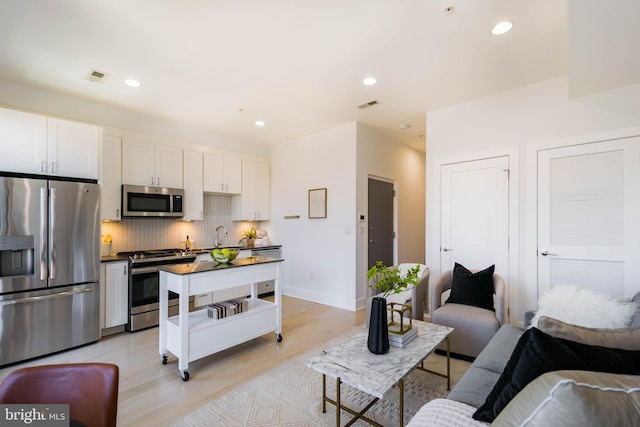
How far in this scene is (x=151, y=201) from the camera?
4012mm

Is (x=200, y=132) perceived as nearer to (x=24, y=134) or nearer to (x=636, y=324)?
(x=24, y=134)

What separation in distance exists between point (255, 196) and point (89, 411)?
437 centimetres

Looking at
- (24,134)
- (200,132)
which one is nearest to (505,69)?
(200,132)

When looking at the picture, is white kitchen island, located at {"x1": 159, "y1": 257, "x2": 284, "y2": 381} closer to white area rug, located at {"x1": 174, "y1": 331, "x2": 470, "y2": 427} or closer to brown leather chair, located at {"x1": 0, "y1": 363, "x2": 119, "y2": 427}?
white area rug, located at {"x1": 174, "y1": 331, "x2": 470, "y2": 427}

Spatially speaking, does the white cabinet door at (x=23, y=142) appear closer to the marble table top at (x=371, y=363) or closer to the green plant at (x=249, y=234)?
the green plant at (x=249, y=234)

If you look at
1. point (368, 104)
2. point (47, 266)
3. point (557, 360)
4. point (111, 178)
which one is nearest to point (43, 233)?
point (47, 266)

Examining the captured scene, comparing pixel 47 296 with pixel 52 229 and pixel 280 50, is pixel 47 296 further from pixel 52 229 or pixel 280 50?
pixel 280 50

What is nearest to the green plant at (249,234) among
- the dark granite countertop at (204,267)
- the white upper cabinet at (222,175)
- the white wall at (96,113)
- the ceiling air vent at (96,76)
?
the white upper cabinet at (222,175)

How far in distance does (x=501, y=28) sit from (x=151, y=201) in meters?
4.30

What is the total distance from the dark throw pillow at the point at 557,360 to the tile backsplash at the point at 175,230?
448 centimetres

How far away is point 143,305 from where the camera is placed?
3613 mm

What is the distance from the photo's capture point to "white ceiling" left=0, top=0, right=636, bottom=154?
209cm

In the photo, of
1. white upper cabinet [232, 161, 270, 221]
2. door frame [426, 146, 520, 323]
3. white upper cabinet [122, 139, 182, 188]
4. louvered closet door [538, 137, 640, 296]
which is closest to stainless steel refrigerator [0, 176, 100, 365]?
white upper cabinet [122, 139, 182, 188]

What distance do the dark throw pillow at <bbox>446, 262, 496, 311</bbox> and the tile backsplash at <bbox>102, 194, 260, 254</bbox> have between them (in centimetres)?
376
